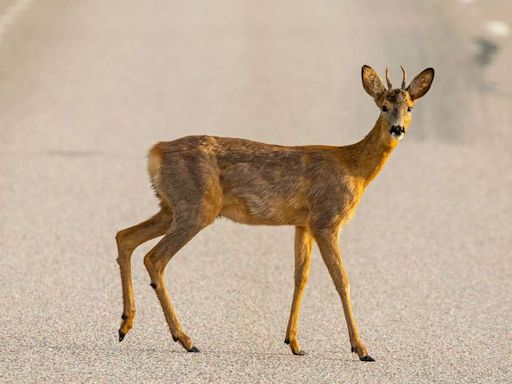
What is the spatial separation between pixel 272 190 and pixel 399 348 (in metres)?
1.58

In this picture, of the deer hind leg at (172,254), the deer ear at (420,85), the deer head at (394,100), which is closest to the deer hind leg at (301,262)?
the deer hind leg at (172,254)

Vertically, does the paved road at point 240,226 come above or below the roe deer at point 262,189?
below

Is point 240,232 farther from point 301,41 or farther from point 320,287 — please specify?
point 301,41

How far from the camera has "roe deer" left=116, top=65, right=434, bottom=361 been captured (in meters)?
10.2

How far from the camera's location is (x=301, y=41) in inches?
883

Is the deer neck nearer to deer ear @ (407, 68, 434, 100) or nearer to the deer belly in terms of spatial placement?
deer ear @ (407, 68, 434, 100)

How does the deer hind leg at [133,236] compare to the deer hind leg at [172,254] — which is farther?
the deer hind leg at [133,236]

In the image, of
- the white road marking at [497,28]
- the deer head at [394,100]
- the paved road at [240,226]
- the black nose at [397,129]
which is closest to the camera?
the black nose at [397,129]

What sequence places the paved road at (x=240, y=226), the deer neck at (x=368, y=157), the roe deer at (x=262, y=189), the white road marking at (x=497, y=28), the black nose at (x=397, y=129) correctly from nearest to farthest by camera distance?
the black nose at (x=397, y=129), the roe deer at (x=262, y=189), the paved road at (x=240, y=226), the deer neck at (x=368, y=157), the white road marking at (x=497, y=28)

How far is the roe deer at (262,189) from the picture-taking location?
10172mm

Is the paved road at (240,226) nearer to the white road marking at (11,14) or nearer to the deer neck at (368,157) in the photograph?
the white road marking at (11,14)

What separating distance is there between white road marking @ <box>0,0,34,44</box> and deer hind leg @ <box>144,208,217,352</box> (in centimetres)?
1269

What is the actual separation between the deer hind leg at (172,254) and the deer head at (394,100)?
1435 millimetres

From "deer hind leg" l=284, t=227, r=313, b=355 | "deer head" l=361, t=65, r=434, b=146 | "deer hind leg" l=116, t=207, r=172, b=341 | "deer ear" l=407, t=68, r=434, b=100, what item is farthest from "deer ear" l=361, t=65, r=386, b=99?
"deer hind leg" l=116, t=207, r=172, b=341
